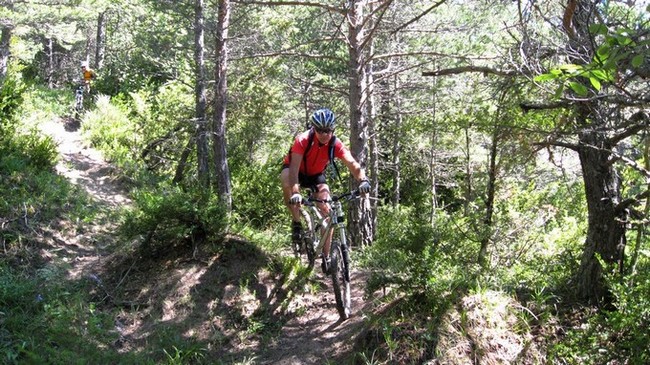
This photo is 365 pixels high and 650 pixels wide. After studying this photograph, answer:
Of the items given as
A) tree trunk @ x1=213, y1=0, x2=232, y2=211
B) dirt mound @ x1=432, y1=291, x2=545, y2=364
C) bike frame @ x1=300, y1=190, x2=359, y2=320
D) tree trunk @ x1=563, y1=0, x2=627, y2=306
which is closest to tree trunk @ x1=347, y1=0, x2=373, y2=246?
tree trunk @ x1=213, y1=0, x2=232, y2=211

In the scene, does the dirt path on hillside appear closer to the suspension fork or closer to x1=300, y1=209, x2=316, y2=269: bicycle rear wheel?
x1=300, y1=209, x2=316, y2=269: bicycle rear wheel

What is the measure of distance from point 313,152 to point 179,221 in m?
2.00

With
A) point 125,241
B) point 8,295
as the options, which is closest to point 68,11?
point 125,241

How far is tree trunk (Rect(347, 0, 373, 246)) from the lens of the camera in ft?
28.6

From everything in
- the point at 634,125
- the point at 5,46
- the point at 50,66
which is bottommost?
the point at 634,125

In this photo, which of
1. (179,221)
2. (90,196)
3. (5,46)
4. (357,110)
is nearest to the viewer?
(179,221)

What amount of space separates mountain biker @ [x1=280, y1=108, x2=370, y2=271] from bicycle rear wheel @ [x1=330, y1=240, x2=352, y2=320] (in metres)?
0.17

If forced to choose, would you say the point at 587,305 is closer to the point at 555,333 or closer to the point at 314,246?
the point at 555,333

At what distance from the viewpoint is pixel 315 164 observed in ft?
19.5

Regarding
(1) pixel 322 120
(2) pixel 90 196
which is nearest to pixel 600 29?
(1) pixel 322 120

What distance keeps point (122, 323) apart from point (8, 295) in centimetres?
115

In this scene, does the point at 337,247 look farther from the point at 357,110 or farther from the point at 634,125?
the point at 357,110

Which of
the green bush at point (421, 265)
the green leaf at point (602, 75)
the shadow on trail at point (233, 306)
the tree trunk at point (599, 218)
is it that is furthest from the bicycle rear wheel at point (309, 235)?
the green leaf at point (602, 75)

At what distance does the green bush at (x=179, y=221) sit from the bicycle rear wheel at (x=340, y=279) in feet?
5.79
